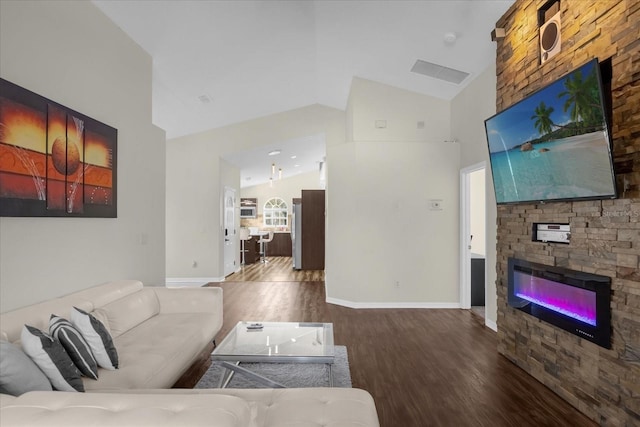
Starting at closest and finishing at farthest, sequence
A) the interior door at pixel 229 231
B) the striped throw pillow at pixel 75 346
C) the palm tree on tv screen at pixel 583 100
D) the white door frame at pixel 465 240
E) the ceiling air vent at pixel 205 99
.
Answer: the striped throw pillow at pixel 75 346
the palm tree on tv screen at pixel 583 100
the white door frame at pixel 465 240
the ceiling air vent at pixel 205 99
the interior door at pixel 229 231

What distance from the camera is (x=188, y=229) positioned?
24.0 feet

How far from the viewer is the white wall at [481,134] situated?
442 cm

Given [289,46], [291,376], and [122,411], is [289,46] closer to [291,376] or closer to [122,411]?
[291,376]

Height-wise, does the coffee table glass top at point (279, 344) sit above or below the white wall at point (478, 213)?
below

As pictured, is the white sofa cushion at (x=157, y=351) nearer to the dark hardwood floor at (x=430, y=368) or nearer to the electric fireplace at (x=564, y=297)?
the dark hardwood floor at (x=430, y=368)

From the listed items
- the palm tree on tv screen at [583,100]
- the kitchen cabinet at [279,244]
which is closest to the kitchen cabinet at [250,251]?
the kitchen cabinet at [279,244]

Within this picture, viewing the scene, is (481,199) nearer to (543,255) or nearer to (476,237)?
(476,237)

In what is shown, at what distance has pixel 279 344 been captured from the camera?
2.88m

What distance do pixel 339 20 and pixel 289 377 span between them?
3.77 metres

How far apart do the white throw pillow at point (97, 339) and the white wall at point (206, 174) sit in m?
5.01

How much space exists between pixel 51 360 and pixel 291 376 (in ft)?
5.88

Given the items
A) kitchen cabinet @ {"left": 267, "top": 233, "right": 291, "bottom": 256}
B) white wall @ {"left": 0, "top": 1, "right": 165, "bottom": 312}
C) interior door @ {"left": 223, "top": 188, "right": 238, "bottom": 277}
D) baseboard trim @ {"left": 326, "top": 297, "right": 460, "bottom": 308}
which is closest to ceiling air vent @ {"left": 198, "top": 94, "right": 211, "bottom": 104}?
white wall @ {"left": 0, "top": 1, "right": 165, "bottom": 312}

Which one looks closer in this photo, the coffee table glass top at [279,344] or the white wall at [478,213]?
the coffee table glass top at [279,344]

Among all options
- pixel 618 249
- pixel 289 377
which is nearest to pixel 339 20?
pixel 618 249
